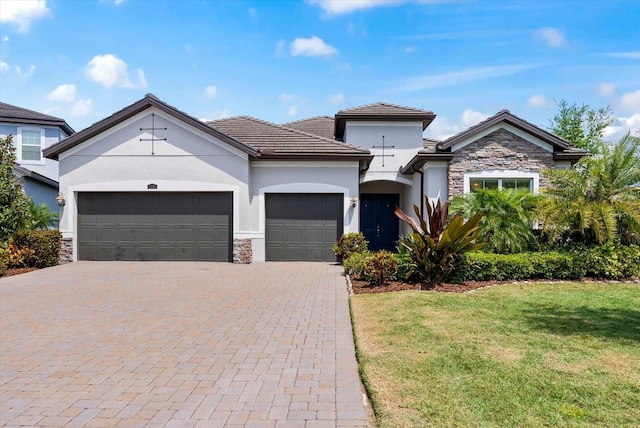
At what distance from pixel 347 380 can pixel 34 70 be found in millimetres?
14765

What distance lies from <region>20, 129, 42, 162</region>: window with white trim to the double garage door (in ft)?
30.1

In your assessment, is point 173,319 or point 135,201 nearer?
point 173,319

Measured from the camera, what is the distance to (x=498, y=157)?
51.4 ft

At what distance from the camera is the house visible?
22578 mm

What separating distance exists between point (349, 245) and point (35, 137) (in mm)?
18614

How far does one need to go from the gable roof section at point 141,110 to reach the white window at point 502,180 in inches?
307

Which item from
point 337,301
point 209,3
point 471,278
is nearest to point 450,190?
point 471,278

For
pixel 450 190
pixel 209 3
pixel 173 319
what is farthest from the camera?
pixel 450 190

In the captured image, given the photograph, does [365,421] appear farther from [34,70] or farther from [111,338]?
[34,70]

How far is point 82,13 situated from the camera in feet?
41.8

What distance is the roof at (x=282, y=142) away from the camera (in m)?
16.6

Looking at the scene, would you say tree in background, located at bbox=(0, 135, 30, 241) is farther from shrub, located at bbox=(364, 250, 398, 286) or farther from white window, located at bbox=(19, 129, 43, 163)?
shrub, located at bbox=(364, 250, 398, 286)

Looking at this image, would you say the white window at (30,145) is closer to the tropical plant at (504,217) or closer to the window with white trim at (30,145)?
Answer: the window with white trim at (30,145)

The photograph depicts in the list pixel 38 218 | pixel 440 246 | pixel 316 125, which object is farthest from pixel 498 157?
pixel 38 218
